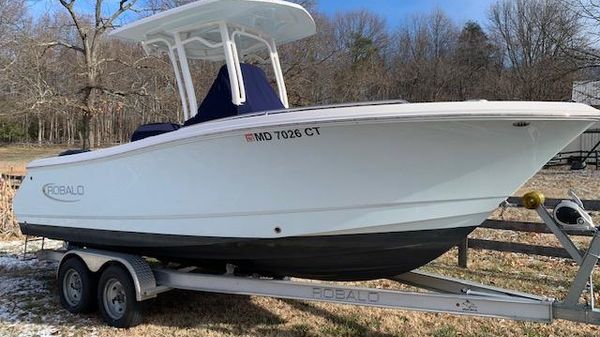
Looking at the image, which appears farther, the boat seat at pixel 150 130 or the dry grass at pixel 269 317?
the boat seat at pixel 150 130

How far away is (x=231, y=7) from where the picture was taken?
15.8 ft

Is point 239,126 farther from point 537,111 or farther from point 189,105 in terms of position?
point 537,111

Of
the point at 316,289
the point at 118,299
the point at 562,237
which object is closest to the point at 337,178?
the point at 316,289

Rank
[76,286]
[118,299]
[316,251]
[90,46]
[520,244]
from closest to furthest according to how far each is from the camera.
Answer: [316,251] < [118,299] < [76,286] < [520,244] < [90,46]

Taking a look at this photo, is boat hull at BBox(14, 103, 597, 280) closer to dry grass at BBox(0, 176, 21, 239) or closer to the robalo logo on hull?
the robalo logo on hull

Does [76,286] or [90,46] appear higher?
[90,46]

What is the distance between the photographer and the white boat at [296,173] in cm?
379

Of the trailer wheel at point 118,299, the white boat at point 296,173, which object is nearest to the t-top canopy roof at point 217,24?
the white boat at point 296,173

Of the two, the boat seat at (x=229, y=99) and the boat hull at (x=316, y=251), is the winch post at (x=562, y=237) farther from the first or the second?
the boat seat at (x=229, y=99)

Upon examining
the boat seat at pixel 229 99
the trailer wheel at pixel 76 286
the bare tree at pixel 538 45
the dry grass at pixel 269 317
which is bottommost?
the dry grass at pixel 269 317

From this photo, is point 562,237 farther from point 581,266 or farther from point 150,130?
point 150,130

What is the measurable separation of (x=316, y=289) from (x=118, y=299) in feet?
6.67

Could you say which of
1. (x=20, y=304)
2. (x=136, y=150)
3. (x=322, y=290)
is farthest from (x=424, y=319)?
(x=20, y=304)

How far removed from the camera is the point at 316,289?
4.45 metres
